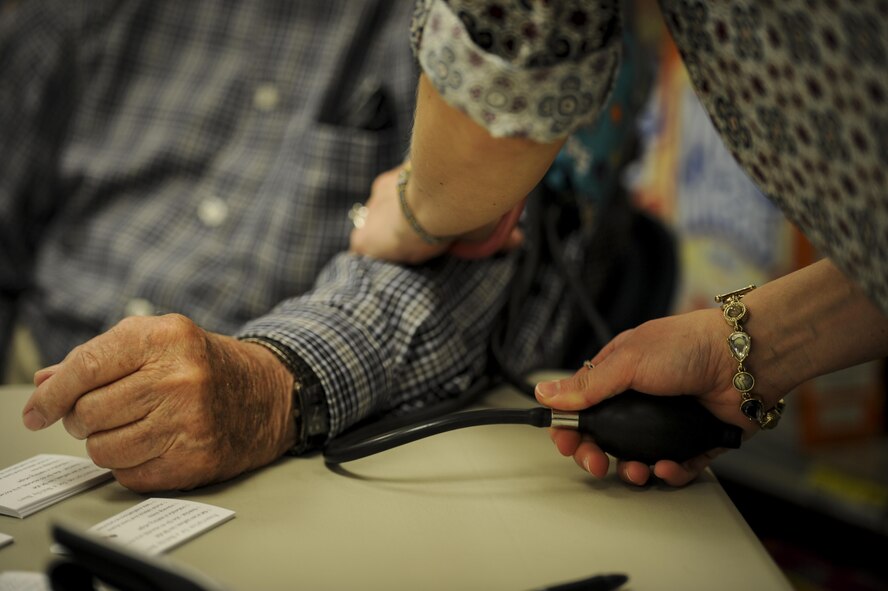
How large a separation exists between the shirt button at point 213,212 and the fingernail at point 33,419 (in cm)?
48

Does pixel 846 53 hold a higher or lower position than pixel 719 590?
higher

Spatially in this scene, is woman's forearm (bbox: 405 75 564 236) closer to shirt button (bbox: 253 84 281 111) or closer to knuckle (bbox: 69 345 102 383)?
knuckle (bbox: 69 345 102 383)

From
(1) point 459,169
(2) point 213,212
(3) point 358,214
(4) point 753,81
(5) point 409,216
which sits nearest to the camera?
(4) point 753,81

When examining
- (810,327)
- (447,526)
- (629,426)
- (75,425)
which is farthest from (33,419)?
(810,327)

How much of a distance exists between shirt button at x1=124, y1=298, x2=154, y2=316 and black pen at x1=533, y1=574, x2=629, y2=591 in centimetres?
64

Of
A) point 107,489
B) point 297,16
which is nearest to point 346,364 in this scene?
point 107,489

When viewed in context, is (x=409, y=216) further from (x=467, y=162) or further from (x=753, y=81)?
(x=753, y=81)

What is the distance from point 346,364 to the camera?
0.61m

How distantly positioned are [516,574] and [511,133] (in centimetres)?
22

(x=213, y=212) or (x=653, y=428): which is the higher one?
(x=213, y=212)

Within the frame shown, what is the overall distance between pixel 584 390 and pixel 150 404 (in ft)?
0.88

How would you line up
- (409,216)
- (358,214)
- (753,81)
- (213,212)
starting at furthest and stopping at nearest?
(213,212)
(358,214)
(409,216)
(753,81)

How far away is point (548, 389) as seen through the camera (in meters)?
0.54

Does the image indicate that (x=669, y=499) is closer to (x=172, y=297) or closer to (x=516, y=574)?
(x=516, y=574)
